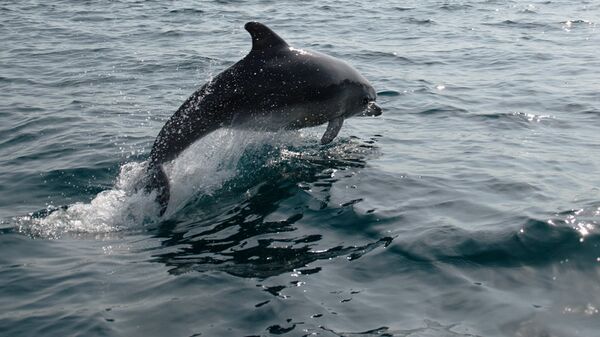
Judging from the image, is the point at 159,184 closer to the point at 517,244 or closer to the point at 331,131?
the point at 331,131

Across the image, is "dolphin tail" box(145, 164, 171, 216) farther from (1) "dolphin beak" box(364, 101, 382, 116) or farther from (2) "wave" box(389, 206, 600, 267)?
(1) "dolphin beak" box(364, 101, 382, 116)

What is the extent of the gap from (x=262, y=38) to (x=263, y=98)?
82cm

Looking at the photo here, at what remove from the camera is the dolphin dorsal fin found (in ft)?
34.3

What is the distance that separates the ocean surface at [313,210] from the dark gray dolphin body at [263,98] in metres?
0.29

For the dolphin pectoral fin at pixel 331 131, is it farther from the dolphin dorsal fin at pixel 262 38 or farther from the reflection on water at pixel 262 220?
the dolphin dorsal fin at pixel 262 38

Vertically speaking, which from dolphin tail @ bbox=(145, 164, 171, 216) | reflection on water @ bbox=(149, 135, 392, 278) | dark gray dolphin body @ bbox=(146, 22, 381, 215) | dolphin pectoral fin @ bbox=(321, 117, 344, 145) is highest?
dark gray dolphin body @ bbox=(146, 22, 381, 215)

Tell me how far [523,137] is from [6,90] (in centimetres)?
1064

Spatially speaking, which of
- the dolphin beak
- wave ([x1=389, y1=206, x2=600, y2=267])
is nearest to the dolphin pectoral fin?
the dolphin beak

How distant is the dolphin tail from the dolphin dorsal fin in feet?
7.12

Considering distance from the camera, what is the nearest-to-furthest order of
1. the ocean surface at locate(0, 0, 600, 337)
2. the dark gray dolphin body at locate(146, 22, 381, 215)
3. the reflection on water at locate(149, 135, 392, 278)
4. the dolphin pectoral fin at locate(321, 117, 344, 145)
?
the ocean surface at locate(0, 0, 600, 337) → the reflection on water at locate(149, 135, 392, 278) → the dark gray dolphin body at locate(146, 22, 381, 215) → the dolphin pectoral fin at locate(321, 117, 344, 145)

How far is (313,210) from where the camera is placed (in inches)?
374

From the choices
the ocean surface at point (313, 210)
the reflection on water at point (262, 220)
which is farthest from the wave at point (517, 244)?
the reflection on water at point (262, 220)

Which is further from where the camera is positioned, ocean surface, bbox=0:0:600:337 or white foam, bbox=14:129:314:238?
white foam, bbox=14:129:314:238

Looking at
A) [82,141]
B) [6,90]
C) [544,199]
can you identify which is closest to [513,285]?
[544,199]
